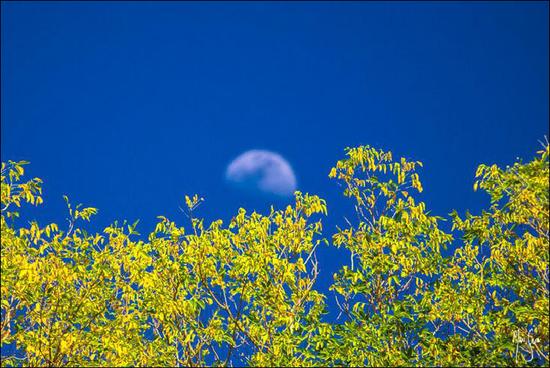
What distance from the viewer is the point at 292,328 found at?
12445mm

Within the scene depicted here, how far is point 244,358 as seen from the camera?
1291cm

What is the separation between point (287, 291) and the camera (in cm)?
1338

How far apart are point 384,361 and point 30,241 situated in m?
6.70

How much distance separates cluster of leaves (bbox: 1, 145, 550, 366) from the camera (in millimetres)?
11922

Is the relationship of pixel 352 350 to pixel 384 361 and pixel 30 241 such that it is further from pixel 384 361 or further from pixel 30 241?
pixel 30 241

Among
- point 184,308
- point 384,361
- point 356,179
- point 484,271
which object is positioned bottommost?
point 384,361

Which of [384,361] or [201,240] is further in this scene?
[201,240]

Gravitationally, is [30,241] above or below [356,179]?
below

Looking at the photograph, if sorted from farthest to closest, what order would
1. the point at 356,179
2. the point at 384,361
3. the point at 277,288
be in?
the point at 356,179, the point at 277,288, the point at 384,361

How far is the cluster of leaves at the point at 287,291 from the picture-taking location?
11922 mm

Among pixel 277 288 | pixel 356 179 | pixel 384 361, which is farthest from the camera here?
pixel 356 179

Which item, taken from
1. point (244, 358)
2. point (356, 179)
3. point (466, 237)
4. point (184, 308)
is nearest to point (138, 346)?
point (184, 308)

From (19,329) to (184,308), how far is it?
10.0 feet

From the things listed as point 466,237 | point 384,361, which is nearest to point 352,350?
point 384,361
